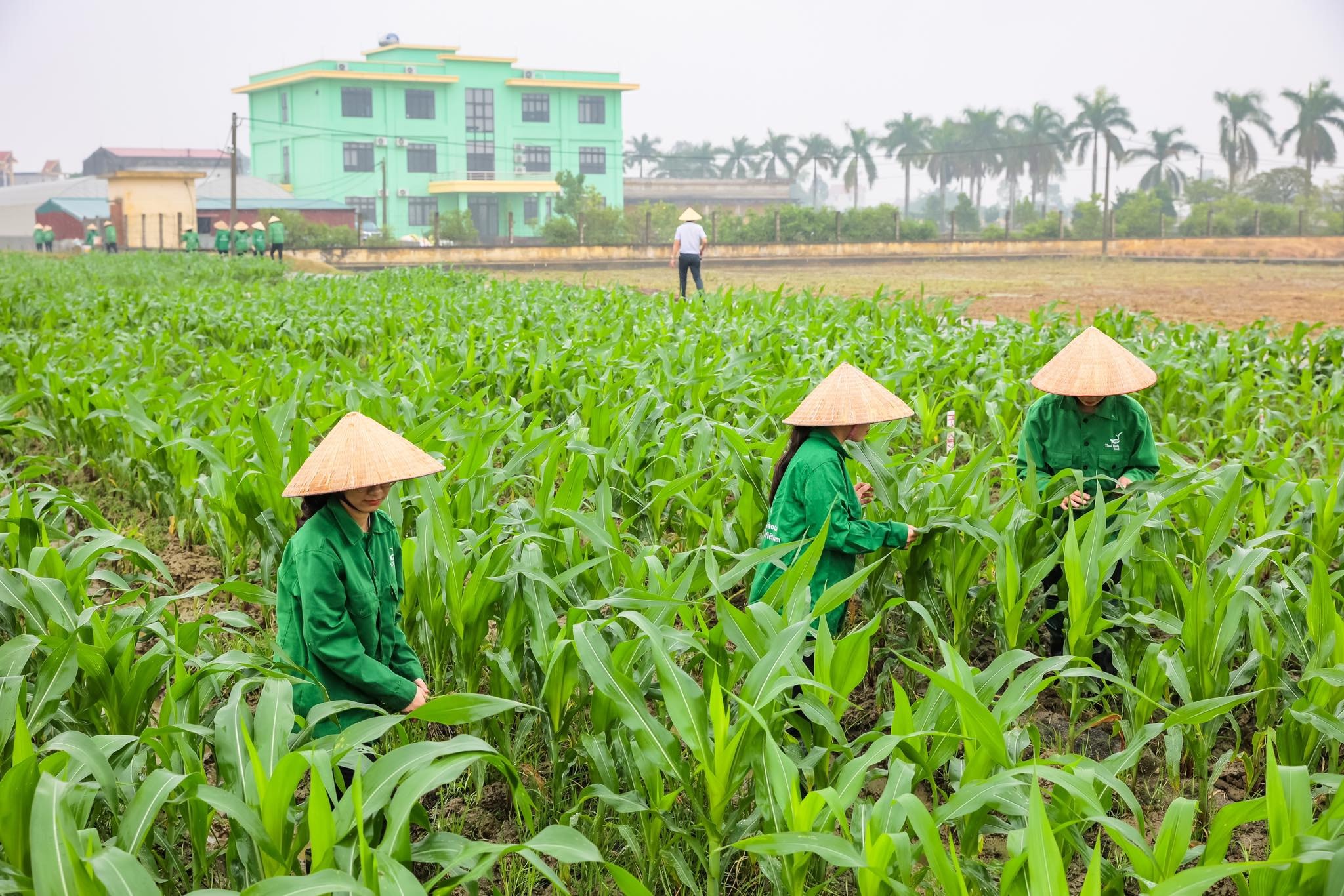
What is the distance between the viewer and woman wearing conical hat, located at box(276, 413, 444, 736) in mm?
2555

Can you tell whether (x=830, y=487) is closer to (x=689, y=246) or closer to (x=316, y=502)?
(x=316, y=502)

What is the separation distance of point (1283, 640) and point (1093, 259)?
106ft

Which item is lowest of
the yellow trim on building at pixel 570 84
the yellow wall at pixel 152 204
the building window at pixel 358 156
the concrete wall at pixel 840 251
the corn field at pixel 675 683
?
the corn field at pixel 675 683

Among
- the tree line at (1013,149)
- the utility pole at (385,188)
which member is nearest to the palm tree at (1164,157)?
the tree line at (1013,149)

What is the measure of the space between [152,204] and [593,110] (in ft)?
74.9

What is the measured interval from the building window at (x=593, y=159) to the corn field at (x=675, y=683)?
169ft

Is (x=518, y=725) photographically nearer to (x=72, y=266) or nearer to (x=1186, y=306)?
(x=1186, y=306)

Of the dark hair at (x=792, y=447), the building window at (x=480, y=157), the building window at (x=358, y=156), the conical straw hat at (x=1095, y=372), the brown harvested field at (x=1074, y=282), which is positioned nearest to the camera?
the dark hair at (x=792, y=447)

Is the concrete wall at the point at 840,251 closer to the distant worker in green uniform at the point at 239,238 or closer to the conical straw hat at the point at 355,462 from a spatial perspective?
the distant worker in green uniform at the point at 239,238

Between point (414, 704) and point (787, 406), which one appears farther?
point (787, 406)

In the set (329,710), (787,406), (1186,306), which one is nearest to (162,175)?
(1186,306)

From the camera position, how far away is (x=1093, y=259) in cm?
3291

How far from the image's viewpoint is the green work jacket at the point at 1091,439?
154 inches

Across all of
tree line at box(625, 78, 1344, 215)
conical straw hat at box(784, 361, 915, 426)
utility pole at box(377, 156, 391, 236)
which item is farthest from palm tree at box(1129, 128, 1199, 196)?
conical straw hat at box(784, 361, 915, 426)
